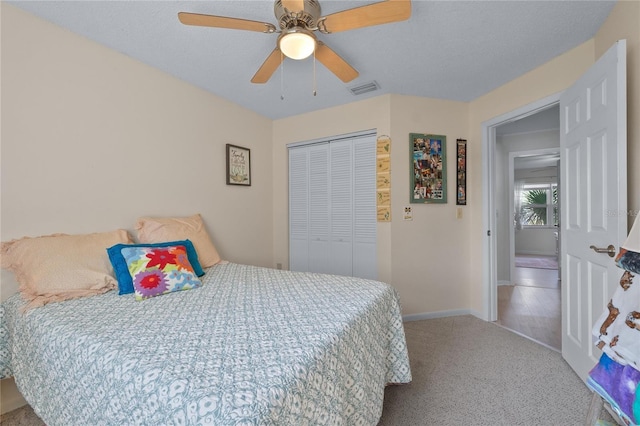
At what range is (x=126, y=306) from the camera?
1.39 meters

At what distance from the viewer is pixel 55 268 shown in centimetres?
153

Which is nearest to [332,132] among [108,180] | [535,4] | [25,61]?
[535,4]

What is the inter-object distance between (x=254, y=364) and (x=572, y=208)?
92.3 inches

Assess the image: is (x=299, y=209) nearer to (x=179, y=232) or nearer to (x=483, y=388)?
(x=179, y=232)

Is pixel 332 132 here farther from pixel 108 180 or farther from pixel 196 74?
pixel 108 180

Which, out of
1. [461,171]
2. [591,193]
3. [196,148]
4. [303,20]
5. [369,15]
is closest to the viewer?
[369,15]

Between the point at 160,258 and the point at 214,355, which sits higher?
the point at 160,258

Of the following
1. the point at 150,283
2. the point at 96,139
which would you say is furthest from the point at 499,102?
the point at 96,139

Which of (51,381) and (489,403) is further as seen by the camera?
(489,403)

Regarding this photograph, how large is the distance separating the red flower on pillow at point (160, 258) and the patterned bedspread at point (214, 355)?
0.77 ft

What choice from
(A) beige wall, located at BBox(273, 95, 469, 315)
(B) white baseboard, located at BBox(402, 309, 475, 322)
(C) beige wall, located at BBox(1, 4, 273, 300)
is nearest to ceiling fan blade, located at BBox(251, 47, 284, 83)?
(C) beige wall, located at BBox(1, 4, 273, 300)

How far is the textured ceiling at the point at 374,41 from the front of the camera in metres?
1.64

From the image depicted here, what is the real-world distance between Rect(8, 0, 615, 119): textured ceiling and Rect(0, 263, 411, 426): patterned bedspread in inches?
66.9

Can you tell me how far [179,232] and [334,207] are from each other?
1.71 m
